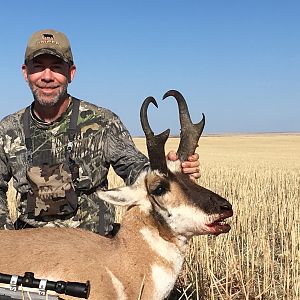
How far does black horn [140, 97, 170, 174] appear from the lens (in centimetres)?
419

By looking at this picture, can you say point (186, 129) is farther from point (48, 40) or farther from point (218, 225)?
point (48, 40)

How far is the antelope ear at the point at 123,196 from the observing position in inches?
164

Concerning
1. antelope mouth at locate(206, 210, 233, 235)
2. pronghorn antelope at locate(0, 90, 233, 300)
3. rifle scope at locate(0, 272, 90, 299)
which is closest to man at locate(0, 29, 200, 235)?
pronghorn antelope at locate(0, 90, 233, 300)

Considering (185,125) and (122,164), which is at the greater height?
(185,125)

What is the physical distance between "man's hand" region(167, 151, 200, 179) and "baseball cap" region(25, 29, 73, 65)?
2.09 meters

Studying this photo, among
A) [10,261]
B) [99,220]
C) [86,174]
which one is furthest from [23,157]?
[10,261]

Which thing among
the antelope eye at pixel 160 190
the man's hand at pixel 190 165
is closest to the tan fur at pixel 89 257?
the antelope eye at pixel 160 190

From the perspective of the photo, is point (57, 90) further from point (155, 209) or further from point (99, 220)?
point (155, 209)

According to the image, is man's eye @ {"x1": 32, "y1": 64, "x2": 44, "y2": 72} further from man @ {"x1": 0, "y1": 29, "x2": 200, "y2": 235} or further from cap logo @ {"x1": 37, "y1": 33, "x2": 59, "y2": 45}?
cap logo @ {"x1": 37, "y1": 33, "x2": 59, "y2": 45}

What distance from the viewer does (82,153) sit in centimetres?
585

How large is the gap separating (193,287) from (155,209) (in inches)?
70.6

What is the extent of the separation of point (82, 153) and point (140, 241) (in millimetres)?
1898

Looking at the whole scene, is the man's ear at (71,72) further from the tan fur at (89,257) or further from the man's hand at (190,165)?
the tan fur at (89,257)

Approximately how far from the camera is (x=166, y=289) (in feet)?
13.6
